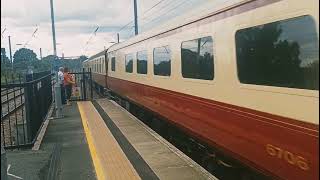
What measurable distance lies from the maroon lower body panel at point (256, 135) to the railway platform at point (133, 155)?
524 mm

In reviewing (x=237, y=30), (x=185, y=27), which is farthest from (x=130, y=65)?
(x=237, y=30)

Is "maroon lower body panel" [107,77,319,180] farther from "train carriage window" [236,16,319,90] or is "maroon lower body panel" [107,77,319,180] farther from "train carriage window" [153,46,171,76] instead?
"train carriage window" [153,46,171,76]

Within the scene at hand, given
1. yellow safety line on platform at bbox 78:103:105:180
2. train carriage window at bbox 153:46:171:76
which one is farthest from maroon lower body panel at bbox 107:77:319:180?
yellow safety line on platform at bbox 78:103:105:180

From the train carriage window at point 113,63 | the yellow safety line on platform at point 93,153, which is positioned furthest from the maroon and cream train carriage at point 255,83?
the train carriage window at point 113,63

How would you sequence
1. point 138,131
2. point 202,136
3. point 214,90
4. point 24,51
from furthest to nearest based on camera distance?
point 24,51 → point 138,131 → point 202,136 → point 214,90

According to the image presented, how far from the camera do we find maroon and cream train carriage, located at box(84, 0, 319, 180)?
181 inches

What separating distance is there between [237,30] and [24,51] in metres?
71.5

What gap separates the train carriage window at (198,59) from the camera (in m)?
7.34

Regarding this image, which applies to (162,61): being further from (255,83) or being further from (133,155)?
(255,83)

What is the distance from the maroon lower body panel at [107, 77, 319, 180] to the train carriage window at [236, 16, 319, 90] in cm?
38

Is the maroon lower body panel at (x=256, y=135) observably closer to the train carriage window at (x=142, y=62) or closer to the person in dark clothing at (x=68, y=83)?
the train carriage window at (x=142, y=62)

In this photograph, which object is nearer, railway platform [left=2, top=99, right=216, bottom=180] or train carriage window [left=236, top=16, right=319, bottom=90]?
train carriage window [left=236, top=16, right=319, bottom=90]

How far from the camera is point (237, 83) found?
6.18 m

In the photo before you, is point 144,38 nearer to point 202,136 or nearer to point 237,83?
point 202,136
